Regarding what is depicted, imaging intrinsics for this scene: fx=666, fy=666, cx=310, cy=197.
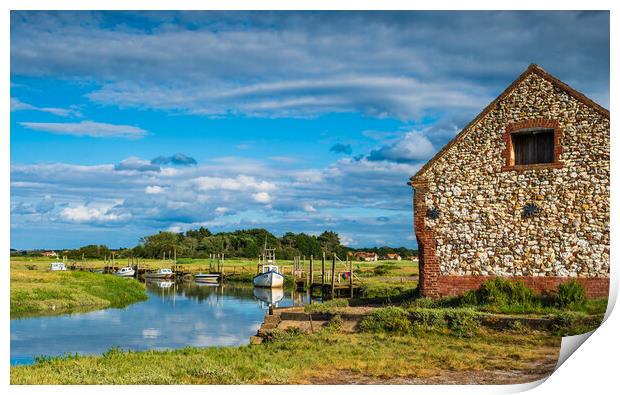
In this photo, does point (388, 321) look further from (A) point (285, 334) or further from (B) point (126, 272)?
(B) point (126, 272)

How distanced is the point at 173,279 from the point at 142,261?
2562 cm

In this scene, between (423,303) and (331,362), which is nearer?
(331,362)

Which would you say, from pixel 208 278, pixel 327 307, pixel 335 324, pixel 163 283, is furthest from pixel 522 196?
pixel 208 278

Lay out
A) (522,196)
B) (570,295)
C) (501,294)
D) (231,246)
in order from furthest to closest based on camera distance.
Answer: (231,246) → (522,196) → (501,294) → (570,295)

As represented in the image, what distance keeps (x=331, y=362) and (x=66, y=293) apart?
25.4 metres

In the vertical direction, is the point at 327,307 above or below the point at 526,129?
below

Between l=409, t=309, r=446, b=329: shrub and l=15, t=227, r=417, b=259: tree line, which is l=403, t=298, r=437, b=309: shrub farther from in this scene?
l=15, t=227, r=417, b=259: tree line


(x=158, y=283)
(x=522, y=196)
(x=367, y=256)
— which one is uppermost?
(x=522, y=196)

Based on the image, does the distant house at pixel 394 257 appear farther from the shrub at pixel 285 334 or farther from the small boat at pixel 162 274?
the shrub at pixel 285 334

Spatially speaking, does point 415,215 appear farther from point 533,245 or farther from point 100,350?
point 100,350

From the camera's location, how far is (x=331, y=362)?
14773mm

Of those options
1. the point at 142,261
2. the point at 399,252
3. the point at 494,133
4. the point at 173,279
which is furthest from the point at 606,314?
the point at 142,261

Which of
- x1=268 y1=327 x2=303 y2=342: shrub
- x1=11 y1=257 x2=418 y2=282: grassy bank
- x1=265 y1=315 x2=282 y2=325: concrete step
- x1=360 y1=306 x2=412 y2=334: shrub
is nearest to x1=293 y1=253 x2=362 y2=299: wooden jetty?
x1=11 y1=257 x2=418 y2=282: grassy bank

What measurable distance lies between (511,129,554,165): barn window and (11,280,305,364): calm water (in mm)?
12901
